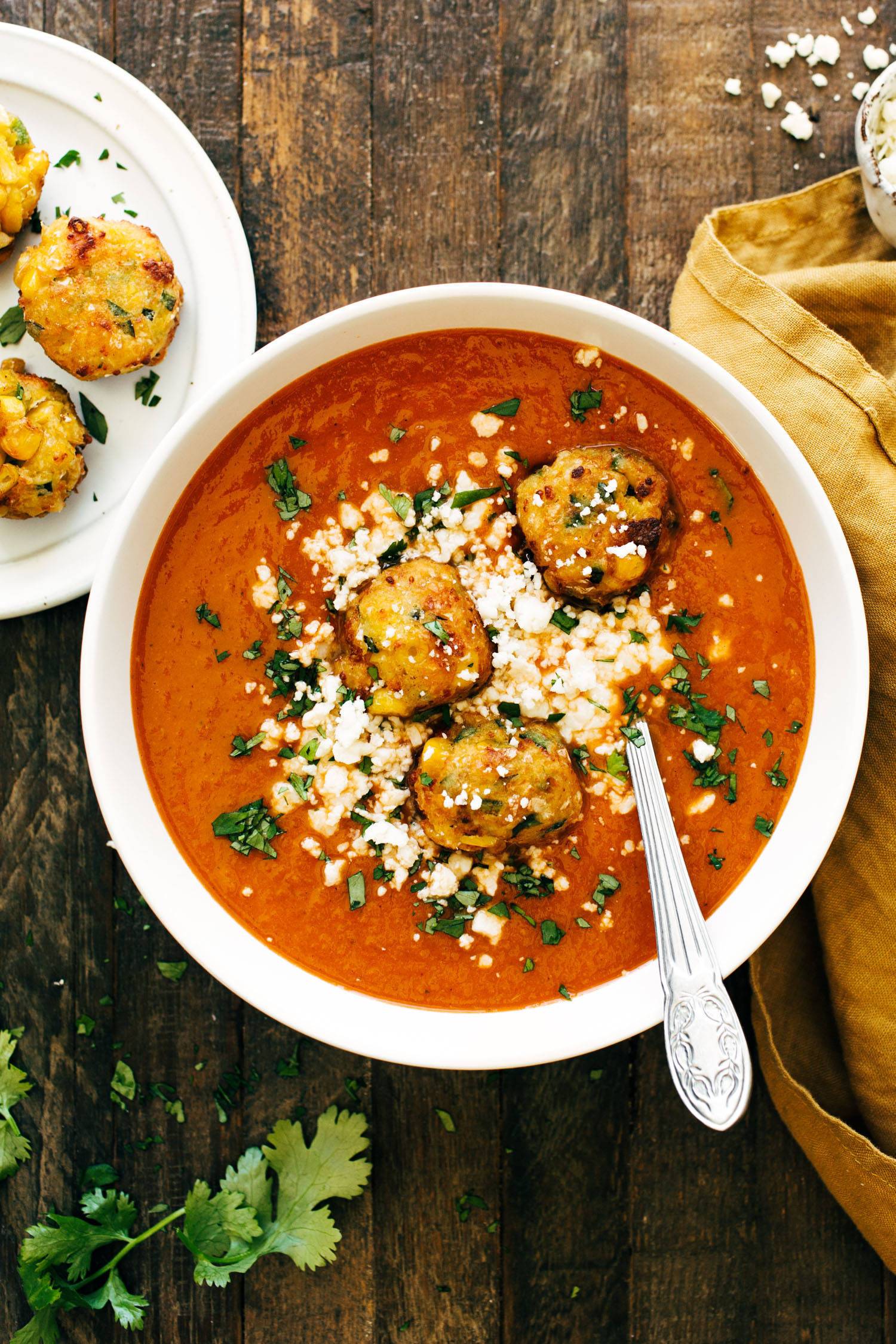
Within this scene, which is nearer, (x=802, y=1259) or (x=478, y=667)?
(x=478, y=667)

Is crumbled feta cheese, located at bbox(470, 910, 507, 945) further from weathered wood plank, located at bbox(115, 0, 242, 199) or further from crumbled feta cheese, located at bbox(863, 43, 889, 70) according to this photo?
crumbled feta cheese, located at bbox(863, 43, 889, 70)

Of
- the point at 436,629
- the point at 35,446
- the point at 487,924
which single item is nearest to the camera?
the point at 436,629

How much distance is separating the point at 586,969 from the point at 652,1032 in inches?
23.8

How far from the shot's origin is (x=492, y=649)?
2.23 metres

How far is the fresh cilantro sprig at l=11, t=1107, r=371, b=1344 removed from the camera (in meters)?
2.69

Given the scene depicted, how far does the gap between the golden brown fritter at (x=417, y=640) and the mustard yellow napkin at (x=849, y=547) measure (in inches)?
41.6

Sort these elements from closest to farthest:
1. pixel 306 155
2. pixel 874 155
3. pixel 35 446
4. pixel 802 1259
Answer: pixel 35 446, pixel 874 155, pixel 306 155, pixel 802 1259

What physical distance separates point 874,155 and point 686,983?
2.13 m

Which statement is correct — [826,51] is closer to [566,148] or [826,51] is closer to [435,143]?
[566,148]

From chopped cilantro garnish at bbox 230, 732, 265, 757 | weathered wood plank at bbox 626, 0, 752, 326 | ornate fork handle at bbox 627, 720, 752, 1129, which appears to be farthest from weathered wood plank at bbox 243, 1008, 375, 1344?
weathered wood plank at bbox 626, 0, 752, 326

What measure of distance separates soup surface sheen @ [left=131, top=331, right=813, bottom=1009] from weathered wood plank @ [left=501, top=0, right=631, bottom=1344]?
0.64 metres

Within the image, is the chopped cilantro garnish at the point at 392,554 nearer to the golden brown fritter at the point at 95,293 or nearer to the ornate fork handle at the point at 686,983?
the ornate fork handle at the point at 686,983

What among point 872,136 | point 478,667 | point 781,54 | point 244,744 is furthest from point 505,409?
point 781,54

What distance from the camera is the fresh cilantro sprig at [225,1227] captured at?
269 cm
